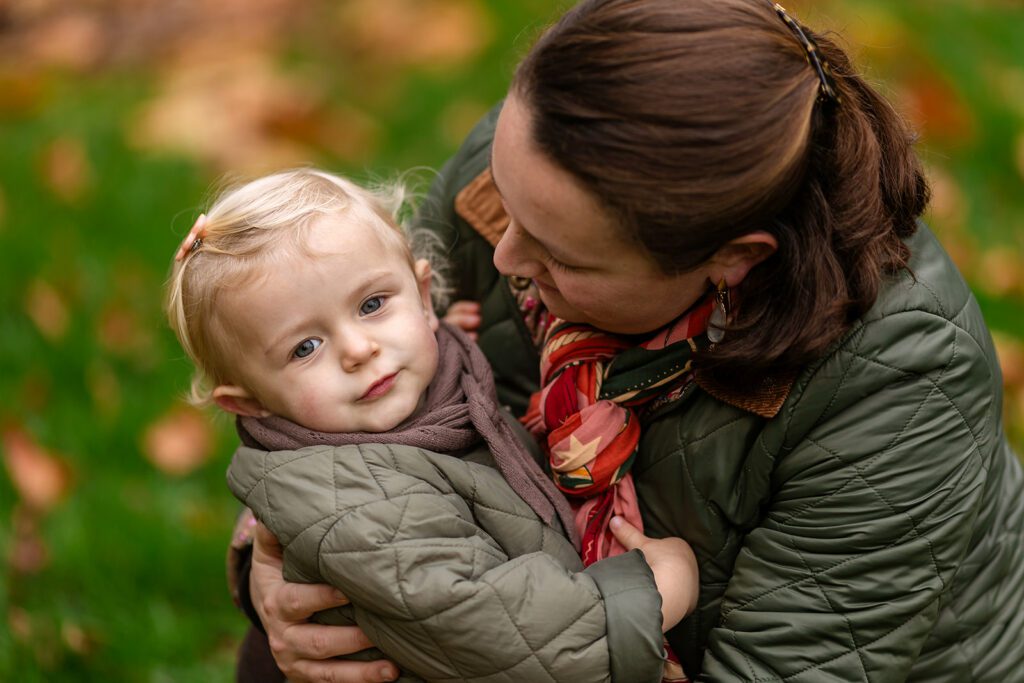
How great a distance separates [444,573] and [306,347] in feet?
1.53

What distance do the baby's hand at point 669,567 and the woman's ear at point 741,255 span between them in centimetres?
45

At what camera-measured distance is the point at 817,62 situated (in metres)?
1.74

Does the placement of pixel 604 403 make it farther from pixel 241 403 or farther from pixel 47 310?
pixel 47 310

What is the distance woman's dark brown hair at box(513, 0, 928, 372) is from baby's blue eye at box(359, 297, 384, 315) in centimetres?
45

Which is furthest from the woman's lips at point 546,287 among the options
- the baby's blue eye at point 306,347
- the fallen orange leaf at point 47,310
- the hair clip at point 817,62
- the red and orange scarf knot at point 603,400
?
the fallen orange leaf at point 47,310

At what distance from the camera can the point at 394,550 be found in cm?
178

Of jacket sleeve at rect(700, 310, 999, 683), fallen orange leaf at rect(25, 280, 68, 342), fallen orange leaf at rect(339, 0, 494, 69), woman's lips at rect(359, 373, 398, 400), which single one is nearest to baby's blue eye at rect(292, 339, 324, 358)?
woman's lips at rect(359, 373, 398, 400)

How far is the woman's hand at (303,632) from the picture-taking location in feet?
6.48

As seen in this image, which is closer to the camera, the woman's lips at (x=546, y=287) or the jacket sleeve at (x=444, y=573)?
the jacket sleeve at (x=444, y=573)

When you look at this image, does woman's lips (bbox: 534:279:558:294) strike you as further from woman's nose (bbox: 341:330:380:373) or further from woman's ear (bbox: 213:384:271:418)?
woman's ear (bbox: 213:384:271:418)

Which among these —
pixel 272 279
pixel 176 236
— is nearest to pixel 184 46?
pixel 176 236

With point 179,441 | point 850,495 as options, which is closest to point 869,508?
point 850,495

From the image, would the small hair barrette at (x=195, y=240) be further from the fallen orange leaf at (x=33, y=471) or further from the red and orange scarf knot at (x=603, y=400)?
the fallen orange leaf at (x=33, y=471)

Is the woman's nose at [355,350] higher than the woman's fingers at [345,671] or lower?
higher
